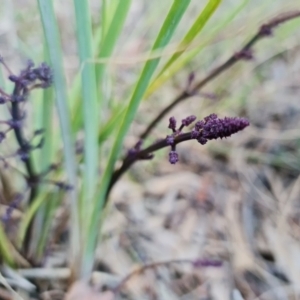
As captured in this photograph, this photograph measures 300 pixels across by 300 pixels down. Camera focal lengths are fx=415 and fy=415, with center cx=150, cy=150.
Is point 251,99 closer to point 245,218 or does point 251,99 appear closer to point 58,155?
point 245,218

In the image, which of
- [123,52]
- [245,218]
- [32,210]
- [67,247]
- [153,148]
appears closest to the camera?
[153,148]

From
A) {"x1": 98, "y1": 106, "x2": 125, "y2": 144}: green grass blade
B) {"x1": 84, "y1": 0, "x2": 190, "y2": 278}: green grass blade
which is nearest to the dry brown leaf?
{"x1": 84, "y1": 0, "x2": 190, "y2": 278}: green grass blade

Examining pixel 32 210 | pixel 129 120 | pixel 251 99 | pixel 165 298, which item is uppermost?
pixel 251 99

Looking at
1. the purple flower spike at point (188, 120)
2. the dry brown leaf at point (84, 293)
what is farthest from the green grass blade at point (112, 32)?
the dry brown leaf at point (84, 293)

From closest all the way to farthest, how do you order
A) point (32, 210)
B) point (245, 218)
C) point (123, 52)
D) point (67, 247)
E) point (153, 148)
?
1. point (153, 148)
2. point (32, 210)
3. point (67, 247)
4. point (245, 218)
5. point (123, 52)

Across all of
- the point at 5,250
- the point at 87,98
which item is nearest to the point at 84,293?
the point at 5,250

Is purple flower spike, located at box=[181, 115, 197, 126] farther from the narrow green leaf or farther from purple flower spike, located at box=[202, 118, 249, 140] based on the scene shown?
the narrow green leaf

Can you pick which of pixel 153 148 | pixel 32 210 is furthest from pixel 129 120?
pixel 32 210

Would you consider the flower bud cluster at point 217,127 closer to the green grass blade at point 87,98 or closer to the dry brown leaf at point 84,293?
the green grass blade at point 87,98
